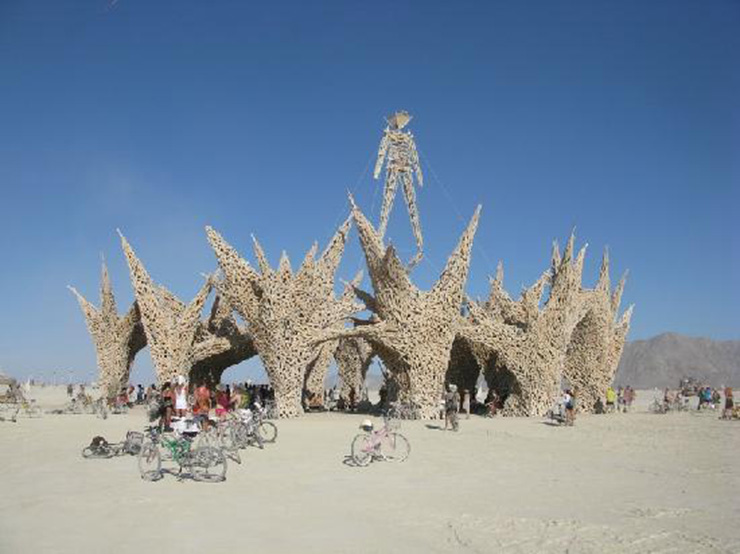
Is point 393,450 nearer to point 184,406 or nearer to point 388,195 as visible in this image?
point 184,406

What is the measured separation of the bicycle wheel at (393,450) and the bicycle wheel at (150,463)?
10.0ft

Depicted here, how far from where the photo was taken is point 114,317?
810 inches

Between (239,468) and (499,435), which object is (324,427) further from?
(239,468)

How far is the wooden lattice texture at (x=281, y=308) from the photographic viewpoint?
56.1 ft

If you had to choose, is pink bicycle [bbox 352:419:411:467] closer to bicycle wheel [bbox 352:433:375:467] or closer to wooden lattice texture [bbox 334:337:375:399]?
bicycle wheel [bbox 352:433:375:467]

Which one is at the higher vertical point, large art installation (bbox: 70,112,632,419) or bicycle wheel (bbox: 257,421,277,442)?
large art installation (bbox: 70,112,632,419)

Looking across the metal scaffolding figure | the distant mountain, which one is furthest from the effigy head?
the distant mountain

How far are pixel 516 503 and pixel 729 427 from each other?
36.2 feet

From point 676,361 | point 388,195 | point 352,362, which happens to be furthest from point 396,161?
point 676,361

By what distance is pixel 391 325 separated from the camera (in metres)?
17.0

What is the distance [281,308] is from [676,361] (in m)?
50.8

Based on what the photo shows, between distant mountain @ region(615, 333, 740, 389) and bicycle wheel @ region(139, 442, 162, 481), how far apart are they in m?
53.0

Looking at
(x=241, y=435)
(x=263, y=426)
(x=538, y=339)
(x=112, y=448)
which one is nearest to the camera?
(x=112, y=448)

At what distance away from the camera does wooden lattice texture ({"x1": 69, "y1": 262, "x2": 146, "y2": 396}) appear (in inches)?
806
